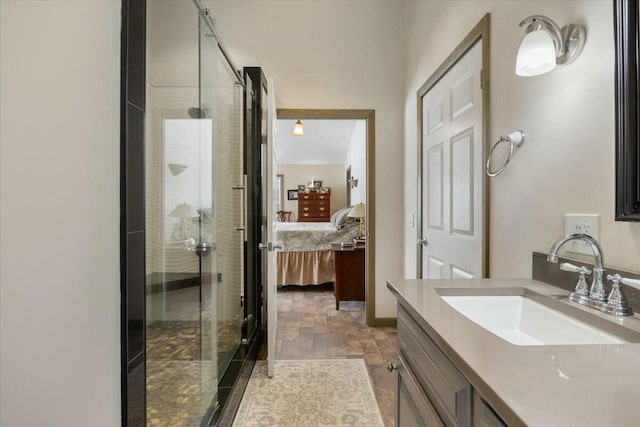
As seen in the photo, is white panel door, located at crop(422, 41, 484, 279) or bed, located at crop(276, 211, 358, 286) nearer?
white panel door, located at crop(422, 41, 484, 279)

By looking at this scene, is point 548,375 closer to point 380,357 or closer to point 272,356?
Result: point 272,356

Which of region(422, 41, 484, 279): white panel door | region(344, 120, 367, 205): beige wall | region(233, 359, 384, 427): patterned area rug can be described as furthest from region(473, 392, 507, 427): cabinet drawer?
region(344, 120, 367, 205): beige wall

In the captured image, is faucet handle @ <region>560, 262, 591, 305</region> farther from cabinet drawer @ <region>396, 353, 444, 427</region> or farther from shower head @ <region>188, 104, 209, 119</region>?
shower head @ <region>188, 104, 209, 119</region>

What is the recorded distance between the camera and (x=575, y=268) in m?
0.89

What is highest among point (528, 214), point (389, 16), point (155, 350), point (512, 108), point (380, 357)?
point (389, 16)

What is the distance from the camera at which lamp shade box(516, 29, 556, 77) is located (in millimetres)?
973

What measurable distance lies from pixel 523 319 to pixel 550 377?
577 mm

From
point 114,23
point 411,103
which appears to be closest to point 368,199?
point 411,103

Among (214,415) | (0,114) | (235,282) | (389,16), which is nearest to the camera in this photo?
(0,114)

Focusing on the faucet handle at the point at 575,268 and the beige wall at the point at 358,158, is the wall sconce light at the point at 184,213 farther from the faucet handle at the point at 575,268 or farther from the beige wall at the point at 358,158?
the beige wall at the point at 358,158

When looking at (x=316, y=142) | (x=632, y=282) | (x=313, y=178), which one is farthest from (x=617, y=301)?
(x=313, y=178)

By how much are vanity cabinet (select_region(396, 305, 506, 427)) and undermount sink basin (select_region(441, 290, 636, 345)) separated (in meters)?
0.19

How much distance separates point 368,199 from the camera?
2.97m

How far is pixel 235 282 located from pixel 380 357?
1.22 m
